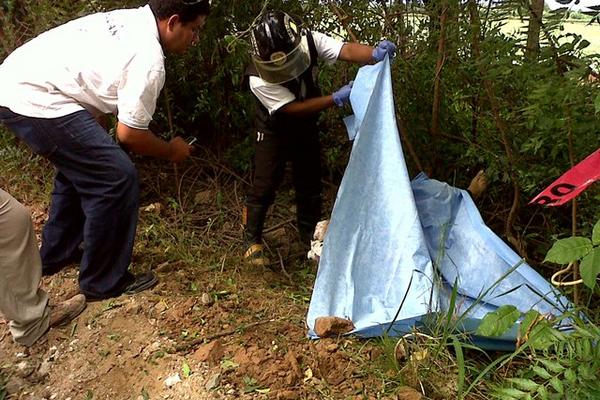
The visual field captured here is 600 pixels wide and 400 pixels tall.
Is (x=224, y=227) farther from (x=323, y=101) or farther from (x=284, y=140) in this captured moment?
(x=323, y=101)

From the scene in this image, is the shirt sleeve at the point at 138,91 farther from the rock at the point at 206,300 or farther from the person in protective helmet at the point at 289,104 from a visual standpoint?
the rock at the point at 206,300

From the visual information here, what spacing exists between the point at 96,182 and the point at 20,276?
470 mm

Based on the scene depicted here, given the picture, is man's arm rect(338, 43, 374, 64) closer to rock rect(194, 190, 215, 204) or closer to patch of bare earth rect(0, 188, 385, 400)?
patch of bare earth rect(0, 188, 385, 400)

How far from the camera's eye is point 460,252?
7.97ft

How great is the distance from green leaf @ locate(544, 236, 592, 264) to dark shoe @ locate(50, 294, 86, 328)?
6.27 feet

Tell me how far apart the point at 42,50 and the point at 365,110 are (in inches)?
52.3

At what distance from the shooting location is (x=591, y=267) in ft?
5.08

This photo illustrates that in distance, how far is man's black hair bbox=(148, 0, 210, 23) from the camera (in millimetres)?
2393

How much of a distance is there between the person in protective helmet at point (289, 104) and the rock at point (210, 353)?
962mm

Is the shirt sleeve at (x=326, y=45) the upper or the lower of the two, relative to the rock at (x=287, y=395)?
upper

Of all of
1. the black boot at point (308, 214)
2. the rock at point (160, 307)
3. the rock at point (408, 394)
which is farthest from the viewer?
the black boot at point (308, 214)

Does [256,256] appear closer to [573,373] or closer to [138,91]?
[138,91]

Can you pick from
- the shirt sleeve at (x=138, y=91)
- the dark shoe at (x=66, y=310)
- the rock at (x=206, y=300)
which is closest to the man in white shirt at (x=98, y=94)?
the shirt sleeve at (x=138, y=91)

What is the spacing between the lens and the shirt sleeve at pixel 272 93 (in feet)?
9.50
